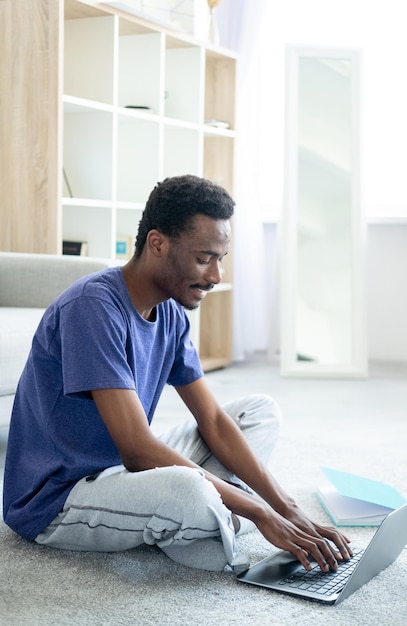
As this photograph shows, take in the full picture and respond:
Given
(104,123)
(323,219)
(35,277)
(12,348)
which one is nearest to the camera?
(12,348)

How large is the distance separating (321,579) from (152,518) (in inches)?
12.5

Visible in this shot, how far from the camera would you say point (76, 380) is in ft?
5.30

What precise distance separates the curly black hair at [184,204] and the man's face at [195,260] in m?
0.01

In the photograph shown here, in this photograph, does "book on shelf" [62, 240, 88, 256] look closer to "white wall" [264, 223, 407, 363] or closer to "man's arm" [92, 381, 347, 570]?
"white wall" [264, 223, 407, 363]

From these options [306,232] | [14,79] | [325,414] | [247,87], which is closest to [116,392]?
[325,414]

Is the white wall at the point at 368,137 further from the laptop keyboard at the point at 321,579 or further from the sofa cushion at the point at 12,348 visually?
the laptop keyboard at the point at 321,579

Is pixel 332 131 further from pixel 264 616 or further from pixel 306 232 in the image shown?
pixel 264 616

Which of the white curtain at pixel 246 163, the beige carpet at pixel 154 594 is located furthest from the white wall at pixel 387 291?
the beige carpet at pixel 154 594

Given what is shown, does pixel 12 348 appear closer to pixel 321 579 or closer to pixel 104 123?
pixel 321 579

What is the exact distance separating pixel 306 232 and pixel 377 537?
2780mm

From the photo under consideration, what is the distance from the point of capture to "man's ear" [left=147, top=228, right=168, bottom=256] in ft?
5.58

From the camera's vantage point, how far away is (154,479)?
1.64m

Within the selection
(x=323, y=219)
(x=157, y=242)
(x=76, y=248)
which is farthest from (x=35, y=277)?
(x=323, y=219)

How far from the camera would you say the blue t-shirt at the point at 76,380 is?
5.34 feet
